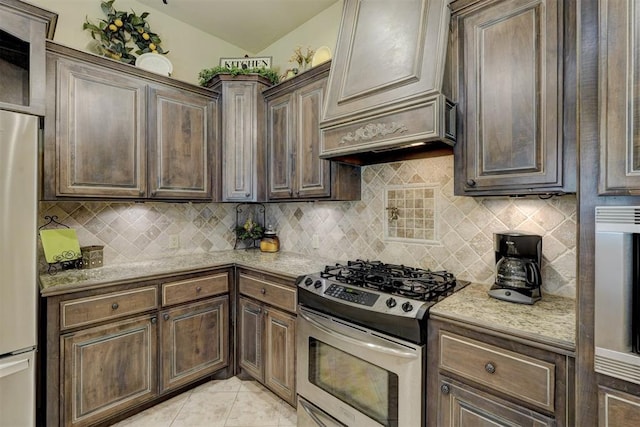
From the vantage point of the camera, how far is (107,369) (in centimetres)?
191

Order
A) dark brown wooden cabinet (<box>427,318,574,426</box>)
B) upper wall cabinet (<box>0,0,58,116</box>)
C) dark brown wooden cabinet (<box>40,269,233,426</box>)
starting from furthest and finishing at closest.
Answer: dark brown wooden cabinet (<box>40,269,233,426</box>)
upper wall cabinet (<box>0,0,58,116</box>)
dark brown wooden cabinet (<box>427,318,574,426</box>)

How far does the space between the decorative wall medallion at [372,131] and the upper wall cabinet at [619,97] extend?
2.51ft

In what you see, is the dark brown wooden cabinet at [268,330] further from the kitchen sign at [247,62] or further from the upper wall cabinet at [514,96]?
the kitchen sign at [247,62]

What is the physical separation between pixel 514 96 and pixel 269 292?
6.05 ft

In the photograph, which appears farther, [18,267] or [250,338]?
[250,338]

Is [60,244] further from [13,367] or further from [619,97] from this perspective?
[619,97]

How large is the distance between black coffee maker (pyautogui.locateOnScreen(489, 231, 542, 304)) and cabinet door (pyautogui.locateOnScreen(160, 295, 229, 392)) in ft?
6.38

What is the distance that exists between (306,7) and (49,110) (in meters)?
2.11

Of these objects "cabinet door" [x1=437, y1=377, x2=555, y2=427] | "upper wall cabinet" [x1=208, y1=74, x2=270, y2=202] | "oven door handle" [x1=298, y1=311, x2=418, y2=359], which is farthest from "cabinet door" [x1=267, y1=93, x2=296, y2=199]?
"cabinet door" [x1=437, y1=377, x2=555, y2=427]

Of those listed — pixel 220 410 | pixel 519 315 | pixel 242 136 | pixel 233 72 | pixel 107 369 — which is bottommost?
pixel 220 410

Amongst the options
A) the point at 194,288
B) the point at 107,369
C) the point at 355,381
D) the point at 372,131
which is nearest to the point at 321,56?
the point at 372,131

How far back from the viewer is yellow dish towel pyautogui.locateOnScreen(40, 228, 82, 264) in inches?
78.5

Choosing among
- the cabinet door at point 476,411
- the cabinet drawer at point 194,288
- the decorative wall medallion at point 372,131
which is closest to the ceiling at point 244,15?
the decorative wall medallion at point 372,131

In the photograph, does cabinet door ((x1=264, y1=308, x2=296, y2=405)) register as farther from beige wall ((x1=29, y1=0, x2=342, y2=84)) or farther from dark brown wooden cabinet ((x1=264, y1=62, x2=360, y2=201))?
beige wall ((x1=29, y1=0, x2=342, y2=84))
